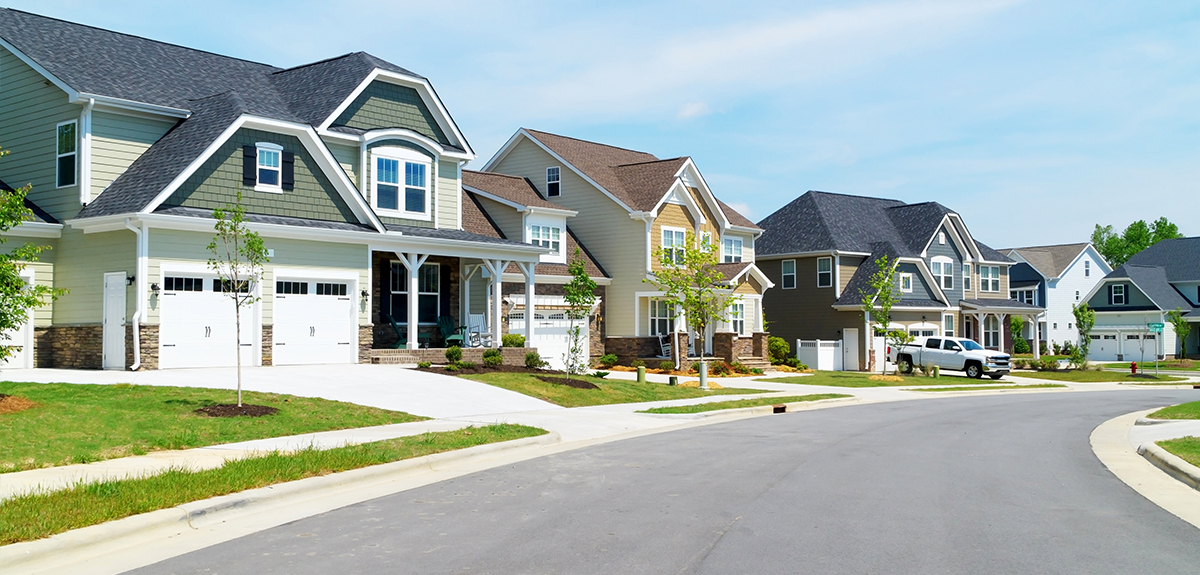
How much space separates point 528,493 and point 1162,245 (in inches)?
3166

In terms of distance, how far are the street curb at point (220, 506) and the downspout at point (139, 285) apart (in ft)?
39.8

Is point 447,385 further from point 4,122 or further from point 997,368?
point 997,368

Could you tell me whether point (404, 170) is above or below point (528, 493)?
above

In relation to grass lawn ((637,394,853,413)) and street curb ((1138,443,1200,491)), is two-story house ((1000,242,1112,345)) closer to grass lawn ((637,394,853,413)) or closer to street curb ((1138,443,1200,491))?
grass lawn ((637,394,853,413))

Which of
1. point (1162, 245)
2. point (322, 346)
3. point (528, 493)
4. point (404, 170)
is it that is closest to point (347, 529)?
point (528, 493)

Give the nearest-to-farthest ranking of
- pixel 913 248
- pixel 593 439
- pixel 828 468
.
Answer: pixel 828 468 < pixel 593 439 < pixel 913 248

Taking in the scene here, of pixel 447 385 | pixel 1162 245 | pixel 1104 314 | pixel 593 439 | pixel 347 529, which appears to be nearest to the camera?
pixel 347 529

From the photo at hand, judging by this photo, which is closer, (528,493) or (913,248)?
(528,493)

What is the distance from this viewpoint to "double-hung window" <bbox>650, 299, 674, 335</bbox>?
41.9 metres

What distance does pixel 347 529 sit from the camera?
9.09 m

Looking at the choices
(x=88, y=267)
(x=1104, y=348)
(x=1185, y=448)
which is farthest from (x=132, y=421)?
(x=1104, y=348)

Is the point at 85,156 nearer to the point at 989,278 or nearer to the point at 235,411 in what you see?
the point at 235,411

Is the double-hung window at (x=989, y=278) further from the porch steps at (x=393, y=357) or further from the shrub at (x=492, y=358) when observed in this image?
the porch steps at (x=393, y=357)

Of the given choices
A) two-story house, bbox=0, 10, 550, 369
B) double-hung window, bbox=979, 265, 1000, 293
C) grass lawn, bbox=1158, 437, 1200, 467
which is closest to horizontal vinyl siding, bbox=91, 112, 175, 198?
two-story house, bbox=0, 10, 550, 369
